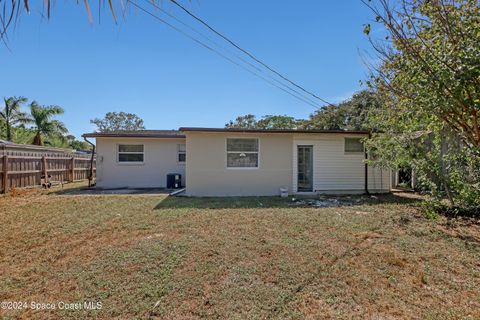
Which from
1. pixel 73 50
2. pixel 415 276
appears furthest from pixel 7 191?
pixel 415 276

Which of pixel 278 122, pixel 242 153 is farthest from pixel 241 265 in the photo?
pixel 278 122

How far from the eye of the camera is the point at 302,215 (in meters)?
6.40

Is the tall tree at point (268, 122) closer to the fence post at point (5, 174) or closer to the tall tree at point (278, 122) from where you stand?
the tall tree at point (278, 122)

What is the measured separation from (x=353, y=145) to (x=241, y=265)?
8.41 meters

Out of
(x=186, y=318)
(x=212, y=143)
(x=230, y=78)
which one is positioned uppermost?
(x=230, y=78)

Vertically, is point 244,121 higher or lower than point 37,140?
higher

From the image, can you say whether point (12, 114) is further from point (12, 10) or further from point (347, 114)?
point (347, 114)

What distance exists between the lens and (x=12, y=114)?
19766 mm

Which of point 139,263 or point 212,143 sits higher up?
point 212,143

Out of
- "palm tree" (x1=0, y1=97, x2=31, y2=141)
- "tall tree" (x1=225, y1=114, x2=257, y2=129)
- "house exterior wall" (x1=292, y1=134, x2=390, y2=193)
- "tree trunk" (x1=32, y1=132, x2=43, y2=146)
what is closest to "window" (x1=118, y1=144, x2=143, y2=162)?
"house exterior wall" (x1=292, y1=134, x2=390, y2=193)

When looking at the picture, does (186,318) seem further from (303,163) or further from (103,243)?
(303,163)

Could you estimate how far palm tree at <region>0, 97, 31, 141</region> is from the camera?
64.1 ft

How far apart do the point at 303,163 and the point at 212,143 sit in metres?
3.83

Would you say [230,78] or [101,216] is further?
[230,78]
